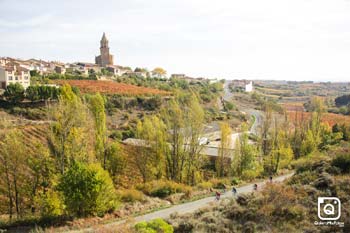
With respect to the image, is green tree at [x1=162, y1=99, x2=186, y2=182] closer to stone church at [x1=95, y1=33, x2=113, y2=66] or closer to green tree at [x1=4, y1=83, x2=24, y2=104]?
green tree at [x1=4, y1=83, x2=24, y2=104]

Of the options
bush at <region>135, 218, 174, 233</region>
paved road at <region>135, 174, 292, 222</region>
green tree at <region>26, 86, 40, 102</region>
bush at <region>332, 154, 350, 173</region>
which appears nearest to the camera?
bush at <region>135, 218, 174, 233</region>

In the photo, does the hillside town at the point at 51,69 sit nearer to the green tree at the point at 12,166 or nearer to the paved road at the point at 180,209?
the green tree at the point at 12,166

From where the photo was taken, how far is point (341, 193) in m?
12.1

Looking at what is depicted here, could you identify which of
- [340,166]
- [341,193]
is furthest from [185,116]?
[341,193]

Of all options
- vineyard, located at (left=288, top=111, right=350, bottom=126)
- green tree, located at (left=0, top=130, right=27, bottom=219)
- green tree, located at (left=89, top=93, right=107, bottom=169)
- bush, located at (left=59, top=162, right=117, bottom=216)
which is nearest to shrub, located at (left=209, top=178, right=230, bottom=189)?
bush, located at (left=59, top=162, right=117, bottom=216)

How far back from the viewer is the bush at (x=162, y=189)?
56.5 feet

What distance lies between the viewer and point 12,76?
41750 mm

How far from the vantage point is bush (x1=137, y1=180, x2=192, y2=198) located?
17.2 meters

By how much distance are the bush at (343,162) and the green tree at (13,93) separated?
35780mm

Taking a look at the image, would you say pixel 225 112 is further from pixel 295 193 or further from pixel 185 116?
pixel 295 193

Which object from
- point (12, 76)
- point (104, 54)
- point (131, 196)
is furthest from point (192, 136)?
point (104, 54)

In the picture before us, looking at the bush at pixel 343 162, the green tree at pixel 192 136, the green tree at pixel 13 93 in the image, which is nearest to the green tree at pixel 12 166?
the green tree at pixel 192 136

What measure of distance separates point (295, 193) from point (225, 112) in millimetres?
46711

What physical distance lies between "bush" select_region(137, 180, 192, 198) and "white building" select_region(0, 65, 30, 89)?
3203 centimetres
